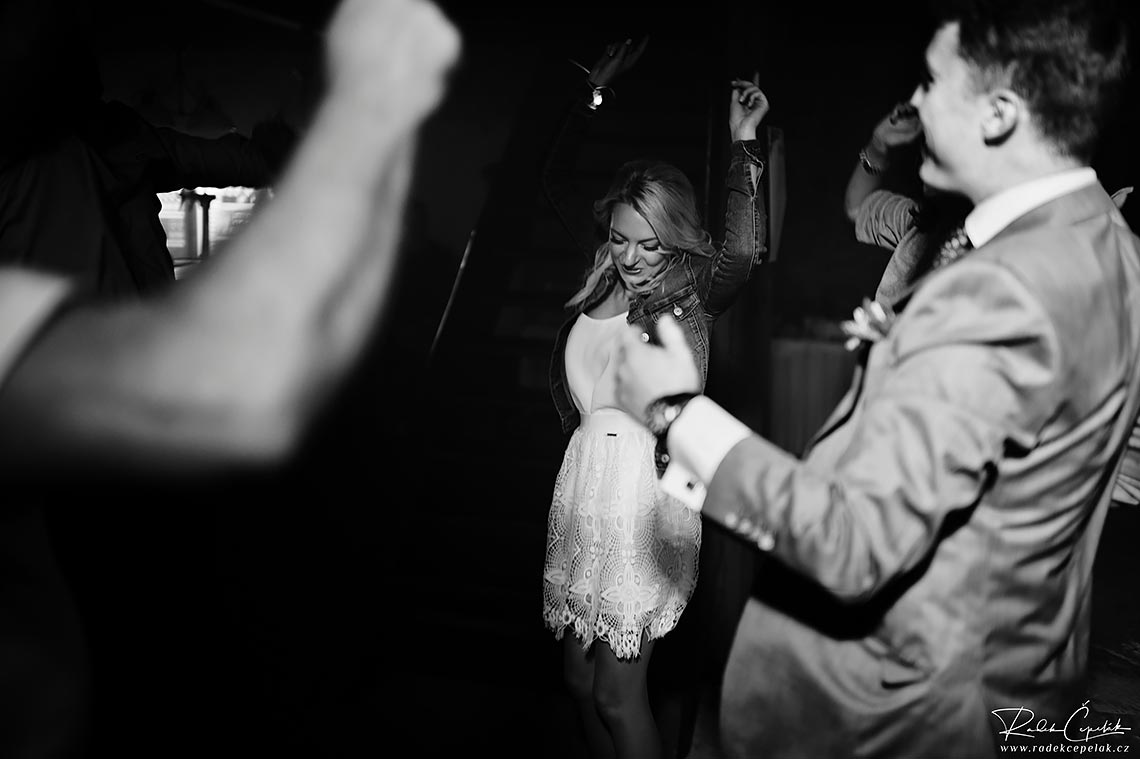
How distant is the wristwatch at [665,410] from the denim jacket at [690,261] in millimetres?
967

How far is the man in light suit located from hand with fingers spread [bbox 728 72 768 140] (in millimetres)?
977

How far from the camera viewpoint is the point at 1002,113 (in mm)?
945

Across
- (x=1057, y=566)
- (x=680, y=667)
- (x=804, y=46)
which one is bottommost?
(x=680, y=667)

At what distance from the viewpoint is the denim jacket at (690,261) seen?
1.98m

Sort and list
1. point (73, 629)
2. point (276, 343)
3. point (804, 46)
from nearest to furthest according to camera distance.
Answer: point (276, 343) → point (73, 629) → point (804, 46)

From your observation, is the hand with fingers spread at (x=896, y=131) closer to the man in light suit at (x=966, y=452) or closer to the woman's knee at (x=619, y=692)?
the man in light suit at (x=966, y=452)

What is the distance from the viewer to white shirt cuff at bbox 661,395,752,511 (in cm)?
90

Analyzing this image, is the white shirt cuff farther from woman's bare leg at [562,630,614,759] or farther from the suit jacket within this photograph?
woman's bare leg at [562,630,614,759]

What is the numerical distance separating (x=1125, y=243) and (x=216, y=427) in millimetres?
1100

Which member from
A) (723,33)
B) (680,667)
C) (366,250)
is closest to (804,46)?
(723,33)

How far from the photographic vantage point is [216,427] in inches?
23.5

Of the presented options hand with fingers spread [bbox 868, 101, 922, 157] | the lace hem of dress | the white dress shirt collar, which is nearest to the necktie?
the white dress shirt collar

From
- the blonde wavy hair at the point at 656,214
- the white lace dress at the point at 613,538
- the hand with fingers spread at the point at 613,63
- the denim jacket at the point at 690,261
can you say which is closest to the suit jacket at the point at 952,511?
the white lace dress at the point at 613,538

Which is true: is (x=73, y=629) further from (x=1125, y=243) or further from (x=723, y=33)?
(x=723, y=33)
